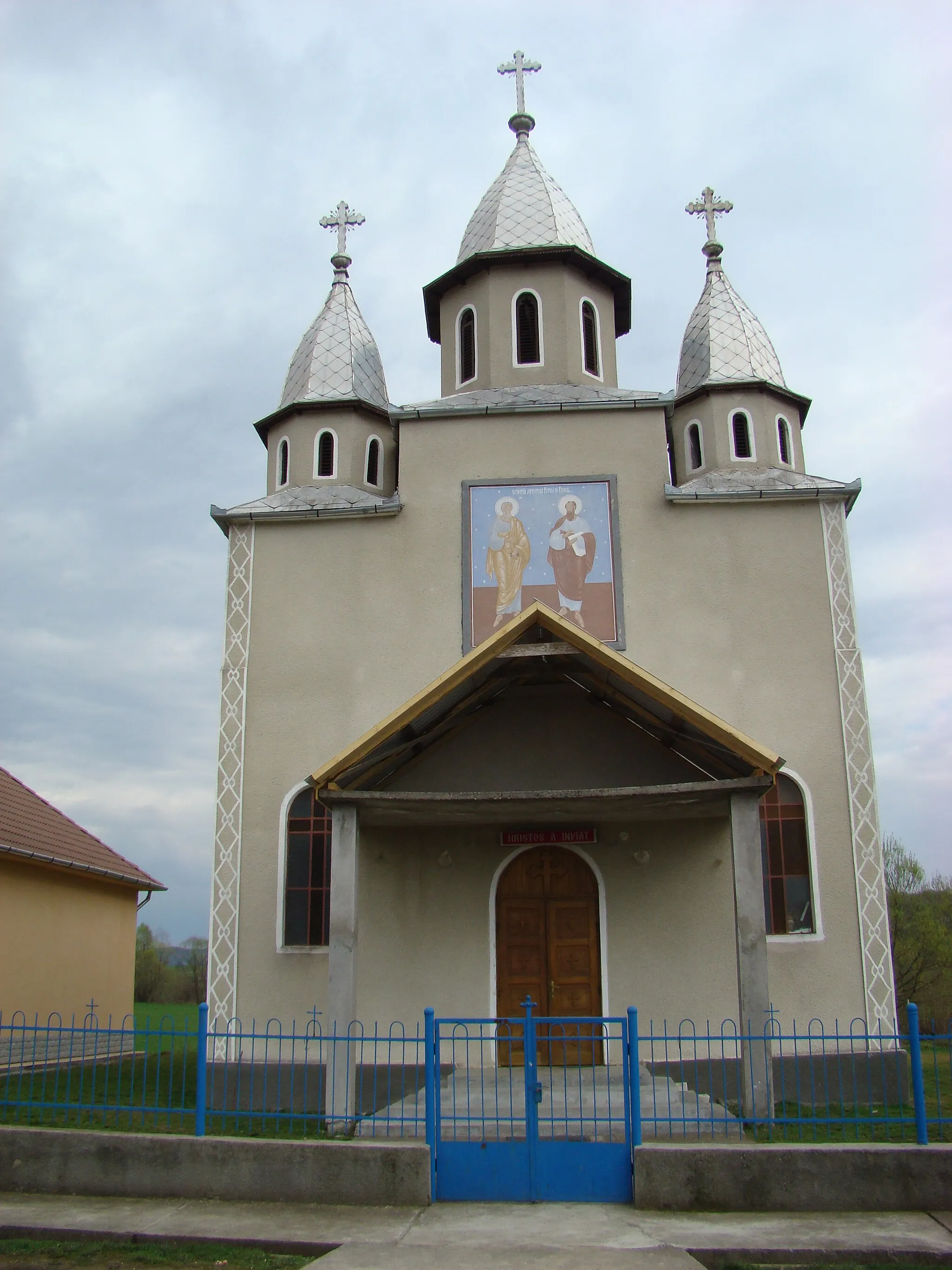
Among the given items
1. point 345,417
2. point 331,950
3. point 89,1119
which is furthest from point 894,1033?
point 345,417

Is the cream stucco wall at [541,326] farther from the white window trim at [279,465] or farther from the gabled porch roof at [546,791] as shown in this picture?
the gabled porch roof at [546,791]

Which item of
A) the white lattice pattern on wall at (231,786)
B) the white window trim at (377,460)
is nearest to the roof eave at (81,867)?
the white lattice pattern on wall at (231,786)

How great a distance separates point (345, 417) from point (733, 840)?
9.56 meters

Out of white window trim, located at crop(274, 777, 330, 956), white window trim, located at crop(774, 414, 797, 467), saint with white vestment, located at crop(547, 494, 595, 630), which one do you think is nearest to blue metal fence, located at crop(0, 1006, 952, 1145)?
white window trim, located at crop(274, 777, 330, 956)

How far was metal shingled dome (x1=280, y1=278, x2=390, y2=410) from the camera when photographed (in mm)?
16875

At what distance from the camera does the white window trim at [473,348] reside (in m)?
16.6

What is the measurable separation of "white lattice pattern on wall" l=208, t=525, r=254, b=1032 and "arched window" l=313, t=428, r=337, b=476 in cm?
211

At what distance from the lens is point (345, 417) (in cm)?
1666

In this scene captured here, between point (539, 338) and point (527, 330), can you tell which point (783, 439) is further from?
point (527, 330)

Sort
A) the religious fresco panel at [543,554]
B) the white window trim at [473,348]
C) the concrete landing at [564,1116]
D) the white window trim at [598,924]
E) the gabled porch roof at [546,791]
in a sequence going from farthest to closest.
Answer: the white window trim at [473,348], the religious fresco panel at [543,554], the white window trim at [598,924], the gabled porch roof at [546,791], the concrete landing at [564,1116]

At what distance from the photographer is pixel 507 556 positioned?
14117mm

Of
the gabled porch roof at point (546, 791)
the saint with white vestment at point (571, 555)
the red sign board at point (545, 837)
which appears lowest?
the red sign board at point (545, 837)

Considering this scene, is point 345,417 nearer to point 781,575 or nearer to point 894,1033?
point 781,575

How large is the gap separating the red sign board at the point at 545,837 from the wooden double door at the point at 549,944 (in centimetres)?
22
